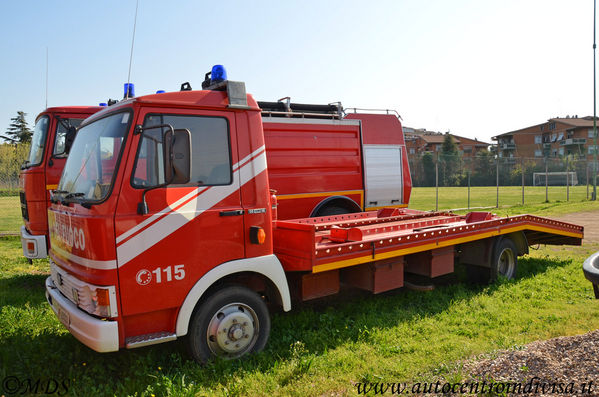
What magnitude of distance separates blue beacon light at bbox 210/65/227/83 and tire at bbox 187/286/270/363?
193cm

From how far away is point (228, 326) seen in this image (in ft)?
12.6

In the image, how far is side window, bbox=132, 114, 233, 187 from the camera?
11.3 ft

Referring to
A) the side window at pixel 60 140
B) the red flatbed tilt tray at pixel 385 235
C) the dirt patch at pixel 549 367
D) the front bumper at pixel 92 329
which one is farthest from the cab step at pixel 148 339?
the side window at pixel 60 140

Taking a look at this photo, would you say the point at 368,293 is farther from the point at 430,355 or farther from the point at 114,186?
the point at 114,186

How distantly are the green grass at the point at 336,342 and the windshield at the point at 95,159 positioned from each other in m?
1.55

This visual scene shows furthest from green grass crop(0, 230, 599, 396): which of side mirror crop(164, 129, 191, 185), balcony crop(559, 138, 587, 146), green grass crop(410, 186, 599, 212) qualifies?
balcony crop(559, 138, 587, 146)

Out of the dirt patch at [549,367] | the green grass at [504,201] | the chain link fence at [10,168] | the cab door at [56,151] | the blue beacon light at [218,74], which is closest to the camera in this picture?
the dirt patch at [549,367]

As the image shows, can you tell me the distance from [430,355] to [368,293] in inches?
90.0

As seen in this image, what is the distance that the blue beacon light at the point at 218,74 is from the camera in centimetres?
410

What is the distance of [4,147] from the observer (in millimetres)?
39281

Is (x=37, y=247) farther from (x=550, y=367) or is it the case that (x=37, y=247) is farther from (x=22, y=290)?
(x=550, y=367)

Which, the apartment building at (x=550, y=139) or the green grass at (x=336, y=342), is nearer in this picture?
the green grass at (x=336, y=342)

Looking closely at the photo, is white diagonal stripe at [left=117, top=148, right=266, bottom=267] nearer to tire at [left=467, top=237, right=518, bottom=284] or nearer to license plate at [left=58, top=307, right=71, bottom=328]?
license plate at [left=58, top=307, right=71, bottom=328]

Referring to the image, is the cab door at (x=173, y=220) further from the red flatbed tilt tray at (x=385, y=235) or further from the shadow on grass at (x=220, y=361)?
the red flatbed tilt tray at (x=385, y=235)
